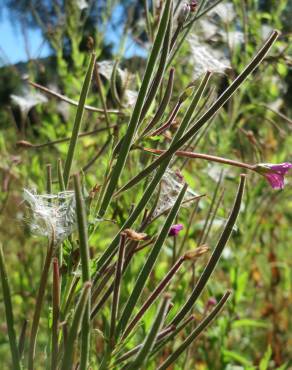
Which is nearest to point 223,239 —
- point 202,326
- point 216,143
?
point 202,326

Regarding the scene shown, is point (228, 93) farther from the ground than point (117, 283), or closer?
farther from the ground

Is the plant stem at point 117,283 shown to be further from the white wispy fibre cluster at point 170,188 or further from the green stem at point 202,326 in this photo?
the white wispy fibre cluster at point 170,188

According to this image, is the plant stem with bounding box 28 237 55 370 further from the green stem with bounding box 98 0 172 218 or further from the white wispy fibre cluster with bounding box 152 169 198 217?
the white wispy fibre cluster with bounding box 152 169 198 217

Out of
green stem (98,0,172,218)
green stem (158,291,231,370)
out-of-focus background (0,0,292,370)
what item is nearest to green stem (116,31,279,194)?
green stem (98,0,172,218)

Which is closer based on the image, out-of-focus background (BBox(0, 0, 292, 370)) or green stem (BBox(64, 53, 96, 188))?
green stem (BBox(64, 53, 96, 188))

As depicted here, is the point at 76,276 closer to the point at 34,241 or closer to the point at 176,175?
the point at 176,175

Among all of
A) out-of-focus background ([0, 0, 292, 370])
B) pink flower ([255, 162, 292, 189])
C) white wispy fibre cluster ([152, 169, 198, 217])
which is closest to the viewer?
pink flower ([255, 162, 292, 189])

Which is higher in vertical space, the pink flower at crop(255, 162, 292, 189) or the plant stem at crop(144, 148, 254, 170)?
the plant stem at crop(144, 148, 254, 170)

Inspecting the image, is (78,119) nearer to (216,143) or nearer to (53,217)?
(53,217)
